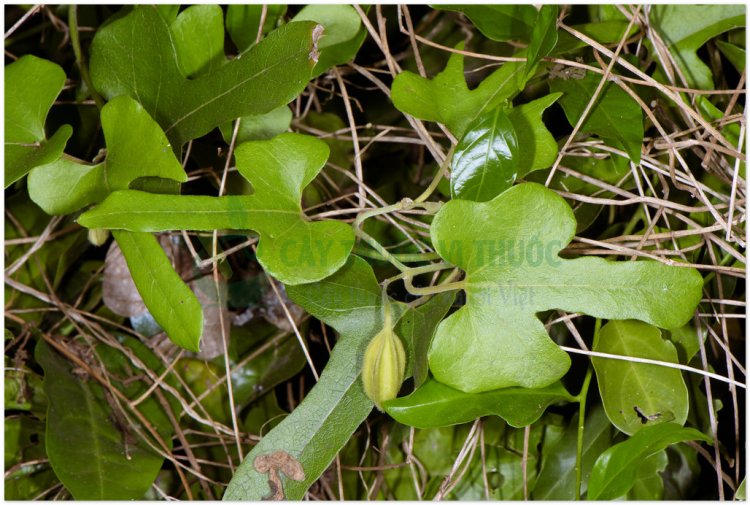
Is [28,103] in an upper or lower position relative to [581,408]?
upper

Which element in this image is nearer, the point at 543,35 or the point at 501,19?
the point at 543,35

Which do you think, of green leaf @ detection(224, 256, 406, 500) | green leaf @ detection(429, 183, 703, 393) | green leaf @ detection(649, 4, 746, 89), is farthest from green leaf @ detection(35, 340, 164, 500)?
green leaf @ detection(649, 4, 746, 89)

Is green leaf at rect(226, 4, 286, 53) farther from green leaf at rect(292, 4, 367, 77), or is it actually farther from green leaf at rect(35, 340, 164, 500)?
green leaf at rect(35, 340, 164, 500)

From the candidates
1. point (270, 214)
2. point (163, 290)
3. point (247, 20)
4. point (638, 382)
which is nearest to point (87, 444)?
point (163, 290)

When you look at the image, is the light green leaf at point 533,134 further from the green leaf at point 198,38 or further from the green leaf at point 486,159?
the green leaf at point 198,38

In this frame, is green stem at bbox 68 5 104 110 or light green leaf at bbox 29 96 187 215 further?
green stem at bbox 68 5 104 110

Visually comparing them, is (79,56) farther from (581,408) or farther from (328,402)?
(581,408)

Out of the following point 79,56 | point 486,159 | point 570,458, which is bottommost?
point 570,458
